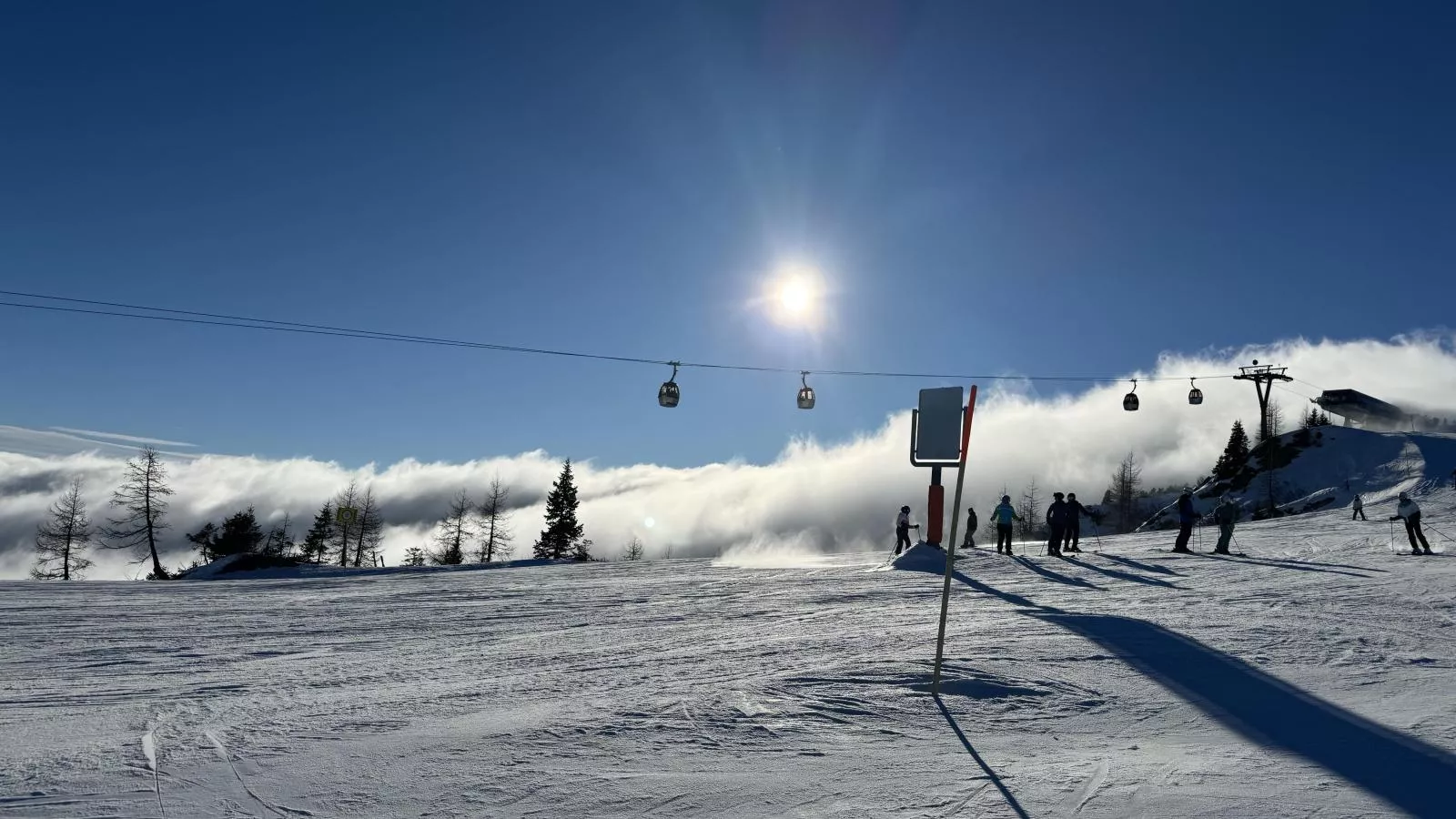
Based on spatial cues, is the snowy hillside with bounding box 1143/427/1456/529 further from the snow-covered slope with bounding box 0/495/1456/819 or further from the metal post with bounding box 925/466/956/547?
the snow-covered slope with bounding box 0/495/1456/819

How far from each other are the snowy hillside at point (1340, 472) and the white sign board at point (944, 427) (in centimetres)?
4068

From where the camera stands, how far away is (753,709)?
20.7ft

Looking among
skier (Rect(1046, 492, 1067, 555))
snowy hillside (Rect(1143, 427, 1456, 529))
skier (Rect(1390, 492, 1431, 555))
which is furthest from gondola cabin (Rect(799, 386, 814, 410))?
snowy hillside (Rect(1143, 427, 1456, 529))

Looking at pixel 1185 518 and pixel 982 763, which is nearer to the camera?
pixel 982 763

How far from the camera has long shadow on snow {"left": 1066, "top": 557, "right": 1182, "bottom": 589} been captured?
582 inches

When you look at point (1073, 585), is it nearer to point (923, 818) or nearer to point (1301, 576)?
point (1301, 576)

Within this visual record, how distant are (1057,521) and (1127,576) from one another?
5994mm

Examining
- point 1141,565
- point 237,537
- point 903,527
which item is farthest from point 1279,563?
point 237,537

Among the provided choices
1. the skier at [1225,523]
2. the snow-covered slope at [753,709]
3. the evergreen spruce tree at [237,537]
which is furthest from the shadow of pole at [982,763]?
the evergreen spruce tree at [237,537]

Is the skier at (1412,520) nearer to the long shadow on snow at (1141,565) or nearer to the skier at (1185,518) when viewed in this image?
the skier at (1185,518)

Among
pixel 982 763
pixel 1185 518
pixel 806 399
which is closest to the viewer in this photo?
pixel 982 763

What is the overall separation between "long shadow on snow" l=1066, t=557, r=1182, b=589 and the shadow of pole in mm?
10476

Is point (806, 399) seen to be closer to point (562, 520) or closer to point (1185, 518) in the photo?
point (1185, 518)

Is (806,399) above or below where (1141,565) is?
above
